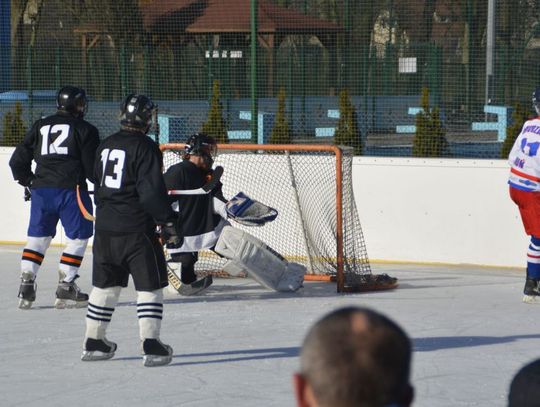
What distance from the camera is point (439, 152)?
991 cm

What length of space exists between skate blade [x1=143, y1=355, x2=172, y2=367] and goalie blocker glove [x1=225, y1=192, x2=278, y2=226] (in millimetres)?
2065

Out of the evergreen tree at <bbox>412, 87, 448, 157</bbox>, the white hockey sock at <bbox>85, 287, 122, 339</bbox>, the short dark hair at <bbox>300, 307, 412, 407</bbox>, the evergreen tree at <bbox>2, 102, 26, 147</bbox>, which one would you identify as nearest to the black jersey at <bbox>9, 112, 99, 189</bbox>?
the white hockey sock at <bbox>85, 287, 122, 339</bbox>

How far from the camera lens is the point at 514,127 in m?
10.1

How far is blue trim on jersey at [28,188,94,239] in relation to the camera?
23.3ft

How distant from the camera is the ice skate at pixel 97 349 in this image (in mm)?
5668

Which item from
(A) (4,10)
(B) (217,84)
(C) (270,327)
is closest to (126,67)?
(B) (217,84)

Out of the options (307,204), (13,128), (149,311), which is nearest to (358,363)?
(149,311)

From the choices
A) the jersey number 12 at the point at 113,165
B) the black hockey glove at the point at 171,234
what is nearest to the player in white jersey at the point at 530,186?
the black hockey glove at the point at 171,234

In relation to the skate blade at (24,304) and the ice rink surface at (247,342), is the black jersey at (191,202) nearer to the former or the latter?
the ice rink surface at (247,342)

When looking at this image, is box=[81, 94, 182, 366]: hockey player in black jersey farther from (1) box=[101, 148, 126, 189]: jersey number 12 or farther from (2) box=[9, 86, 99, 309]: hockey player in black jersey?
(2) box=[9, 86, 99, 309]: hockey player in black jersey

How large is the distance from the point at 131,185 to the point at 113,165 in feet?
0.45

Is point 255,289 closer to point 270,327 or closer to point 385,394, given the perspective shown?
point 270,327

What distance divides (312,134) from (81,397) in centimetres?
617

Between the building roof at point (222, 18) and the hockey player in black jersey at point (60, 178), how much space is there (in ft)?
14.5
